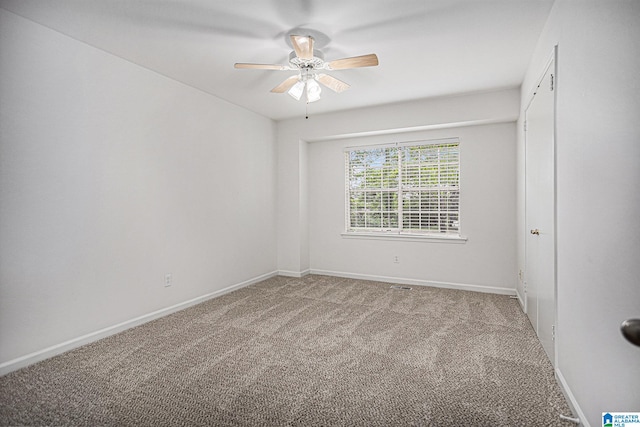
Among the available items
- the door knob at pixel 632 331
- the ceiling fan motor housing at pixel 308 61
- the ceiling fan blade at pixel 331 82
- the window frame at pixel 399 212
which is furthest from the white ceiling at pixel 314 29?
the door knob at pixel 632 331

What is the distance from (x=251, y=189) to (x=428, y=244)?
2.64 m

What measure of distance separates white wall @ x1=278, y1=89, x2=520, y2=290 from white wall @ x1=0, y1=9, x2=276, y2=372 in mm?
1253

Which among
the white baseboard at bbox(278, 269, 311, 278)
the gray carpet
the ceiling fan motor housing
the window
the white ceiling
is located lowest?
the gray carpet

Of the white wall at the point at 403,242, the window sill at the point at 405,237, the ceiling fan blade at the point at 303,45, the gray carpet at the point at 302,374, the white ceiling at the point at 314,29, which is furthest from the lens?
the window sill at the point at 405,237

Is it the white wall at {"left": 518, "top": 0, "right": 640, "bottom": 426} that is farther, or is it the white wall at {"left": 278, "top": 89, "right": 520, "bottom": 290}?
the white wall at {"left": 278, "top": 89, "right": 520, "bottom": 290}

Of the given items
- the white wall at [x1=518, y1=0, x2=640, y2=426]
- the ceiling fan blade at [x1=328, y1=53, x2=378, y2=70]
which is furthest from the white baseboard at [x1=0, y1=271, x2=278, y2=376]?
the white wall at [x1=518, y1=0, x2=640, y2=426]

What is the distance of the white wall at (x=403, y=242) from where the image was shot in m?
4.22

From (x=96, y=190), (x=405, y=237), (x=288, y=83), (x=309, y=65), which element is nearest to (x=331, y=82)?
(x=309, y=65)

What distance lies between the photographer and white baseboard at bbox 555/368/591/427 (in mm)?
1655

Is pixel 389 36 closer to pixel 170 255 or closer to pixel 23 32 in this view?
pixel 23 32

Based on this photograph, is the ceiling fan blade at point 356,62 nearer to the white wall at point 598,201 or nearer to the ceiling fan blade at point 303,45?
the ceiling fan blade at point 303,45

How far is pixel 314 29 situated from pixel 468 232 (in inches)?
128

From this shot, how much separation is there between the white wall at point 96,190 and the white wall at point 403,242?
1.25 m

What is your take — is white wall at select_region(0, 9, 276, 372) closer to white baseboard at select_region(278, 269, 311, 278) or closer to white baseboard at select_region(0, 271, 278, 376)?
white baseboard at select_region(0, 271, 278, 376)
